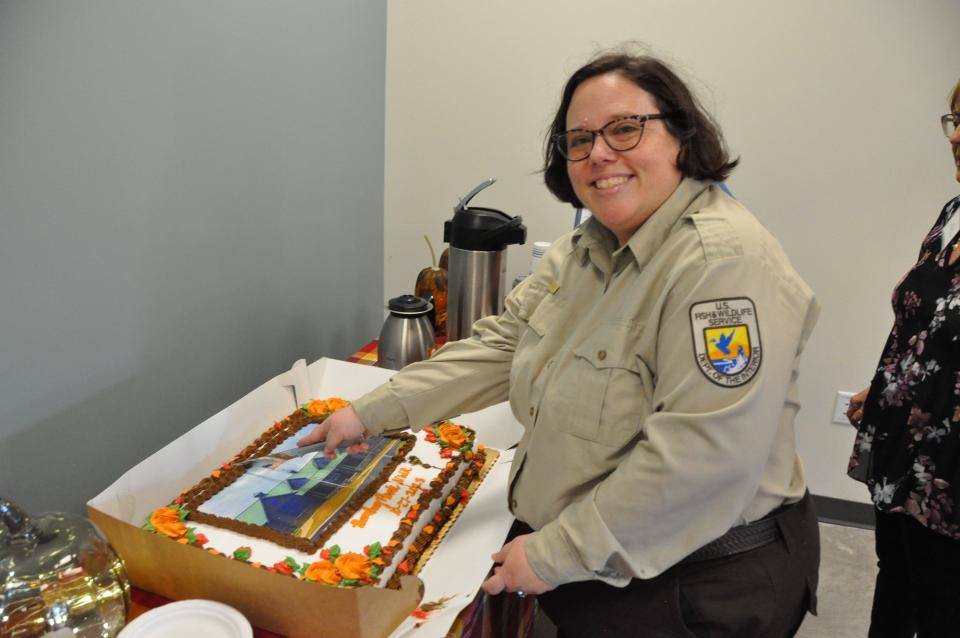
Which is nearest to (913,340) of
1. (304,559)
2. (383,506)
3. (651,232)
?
(651,232)

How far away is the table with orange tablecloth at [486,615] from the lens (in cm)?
89

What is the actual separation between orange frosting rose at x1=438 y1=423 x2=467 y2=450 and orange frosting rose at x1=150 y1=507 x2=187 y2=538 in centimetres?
51

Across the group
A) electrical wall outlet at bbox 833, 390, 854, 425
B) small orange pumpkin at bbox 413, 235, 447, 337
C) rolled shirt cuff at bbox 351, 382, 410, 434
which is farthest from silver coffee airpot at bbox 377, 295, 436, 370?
electrical wall outlet at bbox 833, 390, 854, 425

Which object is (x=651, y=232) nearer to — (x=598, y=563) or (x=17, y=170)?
(x=598, y=563)

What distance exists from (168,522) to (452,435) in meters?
0.55

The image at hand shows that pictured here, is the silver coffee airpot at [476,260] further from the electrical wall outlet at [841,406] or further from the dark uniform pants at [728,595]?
the electrical wall outlet at [841,406]

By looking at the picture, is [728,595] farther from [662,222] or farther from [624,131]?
[624,131]

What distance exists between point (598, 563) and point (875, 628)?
3.35 ft

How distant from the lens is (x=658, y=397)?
840 millimetres

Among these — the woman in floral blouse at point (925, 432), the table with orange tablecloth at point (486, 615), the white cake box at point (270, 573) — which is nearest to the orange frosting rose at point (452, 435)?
the white cake box at point (270, 573)

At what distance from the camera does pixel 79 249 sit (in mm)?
1044

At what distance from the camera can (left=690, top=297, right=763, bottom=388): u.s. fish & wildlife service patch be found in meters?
0.78

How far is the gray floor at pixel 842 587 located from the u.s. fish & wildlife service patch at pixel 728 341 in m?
1.29

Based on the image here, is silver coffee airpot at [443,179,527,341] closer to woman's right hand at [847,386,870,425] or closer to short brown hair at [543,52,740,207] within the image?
short brown hair at [543,52,740,207]
